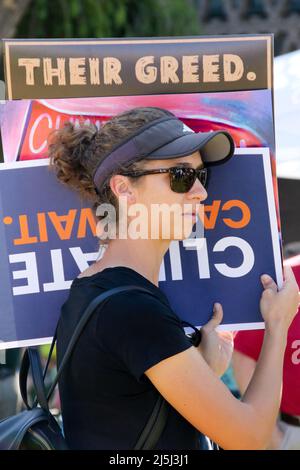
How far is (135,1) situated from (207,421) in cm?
615

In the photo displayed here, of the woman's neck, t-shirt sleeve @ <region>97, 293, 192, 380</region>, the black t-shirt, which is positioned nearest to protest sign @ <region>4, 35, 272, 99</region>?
the woman's neck

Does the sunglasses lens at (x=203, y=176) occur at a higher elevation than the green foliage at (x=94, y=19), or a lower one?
lower

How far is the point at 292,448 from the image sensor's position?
2.59 meters

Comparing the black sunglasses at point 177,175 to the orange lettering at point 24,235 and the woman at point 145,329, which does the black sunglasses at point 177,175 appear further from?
the orange lettering at point 24,235

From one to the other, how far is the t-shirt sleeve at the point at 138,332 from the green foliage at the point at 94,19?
5.32 meters

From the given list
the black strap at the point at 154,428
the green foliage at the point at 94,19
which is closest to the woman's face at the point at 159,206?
the black strap at the point at 154,428

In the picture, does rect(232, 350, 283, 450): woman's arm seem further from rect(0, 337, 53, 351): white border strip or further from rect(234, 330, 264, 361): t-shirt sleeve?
rect(0, 337, 53, 351): white border strip

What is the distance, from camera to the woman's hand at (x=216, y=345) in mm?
1885

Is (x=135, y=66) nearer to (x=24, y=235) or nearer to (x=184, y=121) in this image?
(x=184, y=121)

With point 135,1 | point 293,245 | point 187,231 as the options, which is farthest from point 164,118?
point 135,1

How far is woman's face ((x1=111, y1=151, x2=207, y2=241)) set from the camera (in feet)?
5.88

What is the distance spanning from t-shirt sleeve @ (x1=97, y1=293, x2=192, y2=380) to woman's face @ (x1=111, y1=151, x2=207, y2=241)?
0.71ft

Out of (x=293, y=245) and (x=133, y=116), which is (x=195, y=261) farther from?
(x=293, y=245)

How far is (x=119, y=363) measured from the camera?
163 cm
